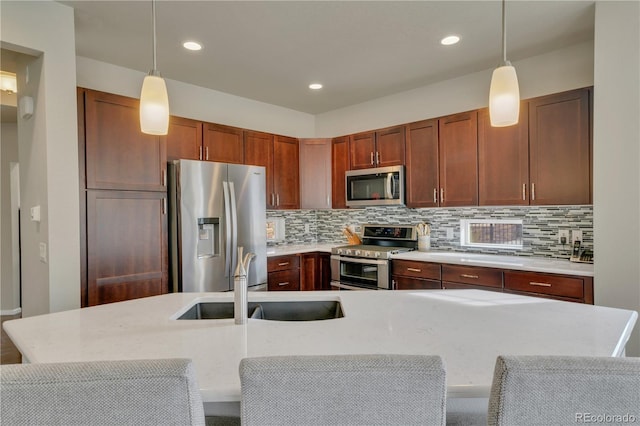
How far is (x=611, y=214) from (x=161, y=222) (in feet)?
10.5

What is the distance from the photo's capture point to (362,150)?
4164 millimetres

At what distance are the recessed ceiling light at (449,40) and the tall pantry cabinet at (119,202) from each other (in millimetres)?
2388

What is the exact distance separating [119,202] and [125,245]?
0.33m

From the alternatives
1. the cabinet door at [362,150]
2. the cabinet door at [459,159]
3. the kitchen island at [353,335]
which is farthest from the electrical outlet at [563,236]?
the cabinet door at [362,150]

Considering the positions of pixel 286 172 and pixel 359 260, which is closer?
pixel 359 260

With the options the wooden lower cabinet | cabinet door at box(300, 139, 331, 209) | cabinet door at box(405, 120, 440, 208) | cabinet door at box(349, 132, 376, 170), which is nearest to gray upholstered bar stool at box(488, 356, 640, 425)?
the wooden lower cabinet

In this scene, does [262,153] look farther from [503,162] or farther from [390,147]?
[503,162]

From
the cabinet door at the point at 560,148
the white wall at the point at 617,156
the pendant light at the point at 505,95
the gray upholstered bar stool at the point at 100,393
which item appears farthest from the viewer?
the cabinet door at the point at 560,148

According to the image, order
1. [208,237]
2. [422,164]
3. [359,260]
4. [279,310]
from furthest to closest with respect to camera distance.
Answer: [359,260] → [422,164] → [208,237] → [279,310]

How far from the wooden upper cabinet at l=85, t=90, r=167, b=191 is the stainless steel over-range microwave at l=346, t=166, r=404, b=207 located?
6.68 ft

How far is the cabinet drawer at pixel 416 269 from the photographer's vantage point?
10.7ft

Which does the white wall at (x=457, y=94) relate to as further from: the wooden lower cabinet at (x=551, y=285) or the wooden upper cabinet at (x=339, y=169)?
the wooden lower cabinet at (x=551, y=285)

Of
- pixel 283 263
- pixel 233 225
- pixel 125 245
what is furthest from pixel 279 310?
pixel 283 263

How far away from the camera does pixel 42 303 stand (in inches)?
94.3
